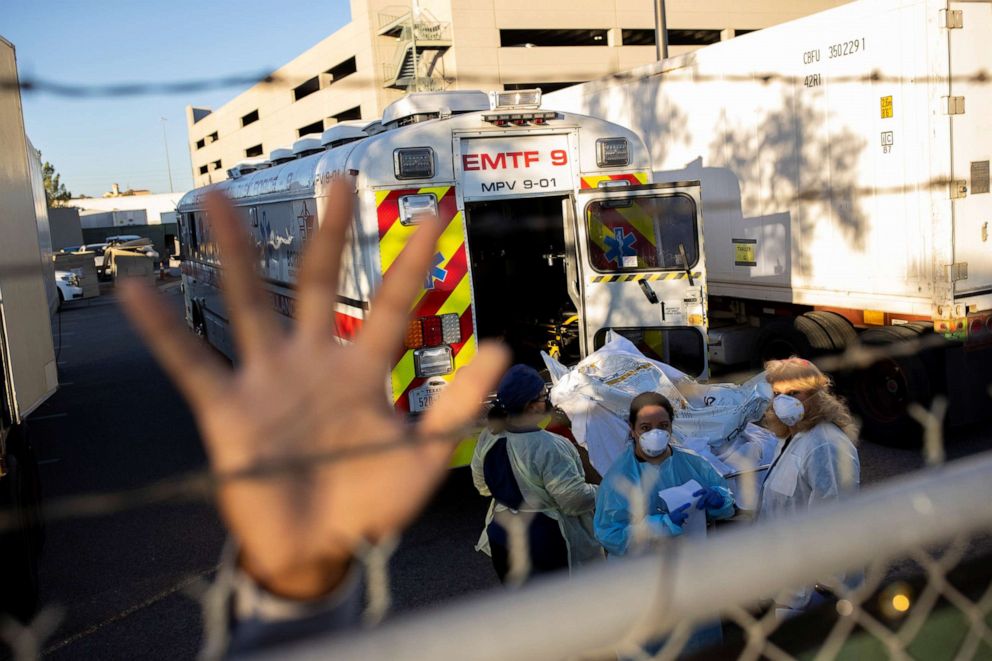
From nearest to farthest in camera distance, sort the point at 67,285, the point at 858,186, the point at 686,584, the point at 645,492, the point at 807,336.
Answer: the point at 686,584 < the point at 645,492 < the point at 858,186 < the point at 807,336 < the point at 67,285

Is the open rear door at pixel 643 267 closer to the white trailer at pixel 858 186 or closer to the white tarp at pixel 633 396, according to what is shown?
the white tarp at pixel 633 396

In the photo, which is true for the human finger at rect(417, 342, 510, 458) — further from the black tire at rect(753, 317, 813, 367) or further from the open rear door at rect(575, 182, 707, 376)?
the black tire at rect(753, 317, 813, 367)

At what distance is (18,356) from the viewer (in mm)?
6496

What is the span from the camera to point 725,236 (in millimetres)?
10109

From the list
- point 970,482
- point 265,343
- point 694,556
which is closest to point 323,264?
point 265,343

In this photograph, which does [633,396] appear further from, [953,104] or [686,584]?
[686,584]

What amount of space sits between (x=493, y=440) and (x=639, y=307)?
10.3ft

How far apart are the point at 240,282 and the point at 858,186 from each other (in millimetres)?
7905

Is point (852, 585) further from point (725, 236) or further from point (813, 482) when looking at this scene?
point (725, 236)

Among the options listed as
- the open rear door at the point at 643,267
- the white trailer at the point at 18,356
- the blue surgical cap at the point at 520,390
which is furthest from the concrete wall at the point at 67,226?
the blue surgical cap at the point at 520,390

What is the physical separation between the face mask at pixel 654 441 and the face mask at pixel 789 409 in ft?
1.84

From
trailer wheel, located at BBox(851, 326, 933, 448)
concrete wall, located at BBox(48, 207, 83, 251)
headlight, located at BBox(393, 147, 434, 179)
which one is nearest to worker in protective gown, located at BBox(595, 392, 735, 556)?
headlight, located at BBox(393, 147, 434, 179)

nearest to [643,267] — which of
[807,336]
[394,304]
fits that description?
[807,336]

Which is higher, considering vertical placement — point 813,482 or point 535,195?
point 535,195
